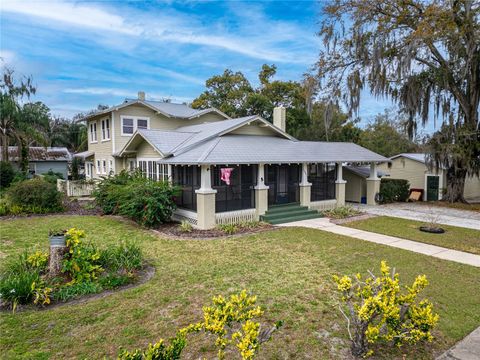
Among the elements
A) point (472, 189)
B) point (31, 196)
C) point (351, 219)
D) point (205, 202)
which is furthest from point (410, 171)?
point (31, 196)

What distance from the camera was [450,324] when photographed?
4695mm

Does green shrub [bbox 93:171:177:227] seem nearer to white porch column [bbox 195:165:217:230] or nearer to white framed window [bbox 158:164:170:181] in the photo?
white framed window [bbox 158:164:170:181]

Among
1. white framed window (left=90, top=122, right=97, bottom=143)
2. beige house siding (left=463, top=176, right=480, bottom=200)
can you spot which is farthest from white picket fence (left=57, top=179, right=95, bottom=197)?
beige house siding (left=463, top=176, right=480, bottom=200)

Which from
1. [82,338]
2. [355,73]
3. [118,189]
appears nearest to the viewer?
[82,338]

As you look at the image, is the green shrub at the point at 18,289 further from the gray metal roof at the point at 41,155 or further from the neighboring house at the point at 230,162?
the gray metal roof at the point at 41,155

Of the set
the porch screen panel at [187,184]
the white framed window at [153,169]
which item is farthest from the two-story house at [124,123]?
the porch screen panel at [187,184]

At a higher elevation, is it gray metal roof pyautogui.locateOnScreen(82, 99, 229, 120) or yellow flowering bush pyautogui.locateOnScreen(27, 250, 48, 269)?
gray metal roof pyautogui.locateOnScreen(82, 99, 229, 120)

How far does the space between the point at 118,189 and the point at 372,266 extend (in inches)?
417

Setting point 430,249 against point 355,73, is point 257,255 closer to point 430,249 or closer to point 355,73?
point 430,249

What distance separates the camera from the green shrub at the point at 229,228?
11.0m

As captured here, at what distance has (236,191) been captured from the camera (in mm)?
14469

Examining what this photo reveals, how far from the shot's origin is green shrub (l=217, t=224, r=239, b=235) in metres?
11.0

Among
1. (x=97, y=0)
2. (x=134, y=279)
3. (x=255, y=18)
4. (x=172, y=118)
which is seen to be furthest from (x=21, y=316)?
(x=172, y=118)

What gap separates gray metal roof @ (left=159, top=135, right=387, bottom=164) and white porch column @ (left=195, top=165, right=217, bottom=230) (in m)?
0.65
